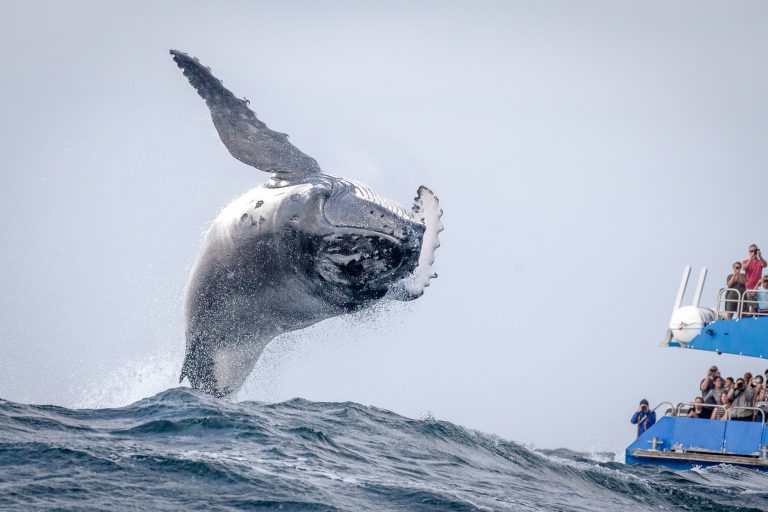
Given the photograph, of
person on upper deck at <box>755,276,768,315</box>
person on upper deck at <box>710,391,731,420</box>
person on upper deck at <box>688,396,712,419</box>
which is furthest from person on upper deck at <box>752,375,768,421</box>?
person on upper deck at <box>755,276,768,315</box>

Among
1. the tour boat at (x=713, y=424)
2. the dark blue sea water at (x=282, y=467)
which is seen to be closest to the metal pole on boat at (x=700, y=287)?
the tour boat at (x=713, y=424)

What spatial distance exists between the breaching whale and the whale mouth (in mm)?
10

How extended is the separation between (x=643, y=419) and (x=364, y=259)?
51.1ft

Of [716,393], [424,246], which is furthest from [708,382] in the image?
[424,246]

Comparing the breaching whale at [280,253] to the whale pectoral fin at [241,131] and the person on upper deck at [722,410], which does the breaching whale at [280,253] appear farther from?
the person on upper deck at [722,410]

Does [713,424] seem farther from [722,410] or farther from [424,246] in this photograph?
[424,246]

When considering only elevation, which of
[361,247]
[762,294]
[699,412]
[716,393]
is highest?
[762,294]

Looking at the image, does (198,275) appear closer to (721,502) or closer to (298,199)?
(298,199)

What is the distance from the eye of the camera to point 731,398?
23188 millimetres

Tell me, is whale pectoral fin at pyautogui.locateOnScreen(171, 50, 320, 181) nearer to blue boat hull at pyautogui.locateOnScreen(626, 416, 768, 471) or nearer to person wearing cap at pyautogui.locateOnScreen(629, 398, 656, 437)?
blue boat hull at pyautogui.locateOnScreen(626, 416, 768, 471)

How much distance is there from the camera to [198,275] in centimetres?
1280

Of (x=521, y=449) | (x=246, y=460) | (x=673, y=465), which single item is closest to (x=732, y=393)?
(x=673, y=465)

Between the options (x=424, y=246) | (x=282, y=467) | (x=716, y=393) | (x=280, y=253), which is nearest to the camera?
(x=282, y=467)

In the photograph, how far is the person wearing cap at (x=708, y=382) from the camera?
2333 cm
